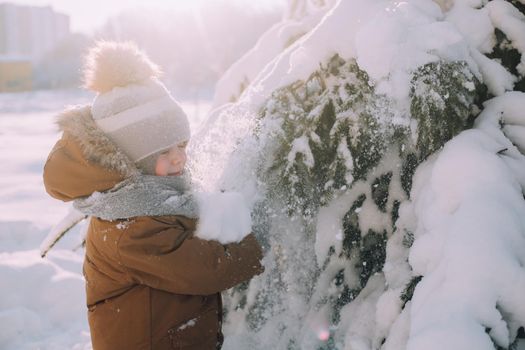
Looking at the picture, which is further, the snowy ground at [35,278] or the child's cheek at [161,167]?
the snowy ground at [35,278]

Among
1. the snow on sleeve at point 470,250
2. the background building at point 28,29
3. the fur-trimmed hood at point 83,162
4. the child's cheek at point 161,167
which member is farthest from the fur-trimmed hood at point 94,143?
the background building at point 28,29

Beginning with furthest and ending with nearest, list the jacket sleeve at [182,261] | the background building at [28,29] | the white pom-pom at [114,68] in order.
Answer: the background building at [28,29] → the white pom-pom at [114,68] → the jacket sleeve at [182,261]

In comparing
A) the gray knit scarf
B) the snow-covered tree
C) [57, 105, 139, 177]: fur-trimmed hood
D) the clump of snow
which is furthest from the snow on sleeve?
[57, 105, 139, 177]: fur-trimmed hood

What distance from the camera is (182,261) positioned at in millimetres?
1962

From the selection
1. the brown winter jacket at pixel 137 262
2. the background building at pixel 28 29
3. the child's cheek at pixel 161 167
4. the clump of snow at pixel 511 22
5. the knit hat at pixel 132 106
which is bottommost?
the background building at pixel 28 29

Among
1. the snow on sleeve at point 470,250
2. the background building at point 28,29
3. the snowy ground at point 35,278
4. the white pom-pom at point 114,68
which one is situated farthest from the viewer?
the background building at point 28,29

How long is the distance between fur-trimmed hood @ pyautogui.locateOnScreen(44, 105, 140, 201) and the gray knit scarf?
4 cm

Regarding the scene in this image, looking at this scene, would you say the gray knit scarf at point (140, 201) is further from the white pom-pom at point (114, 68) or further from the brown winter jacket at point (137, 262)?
the white pom-pom at point (114, 68)

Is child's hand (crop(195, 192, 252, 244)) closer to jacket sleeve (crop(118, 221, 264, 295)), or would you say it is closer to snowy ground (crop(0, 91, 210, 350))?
jacket sleeve (crop(118, 221, 264, 295))

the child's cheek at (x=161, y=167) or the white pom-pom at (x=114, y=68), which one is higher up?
the white pom-pom at (x=114, y=68)

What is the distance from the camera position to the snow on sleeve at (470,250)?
1.36m

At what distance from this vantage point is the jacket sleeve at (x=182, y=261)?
195 cm

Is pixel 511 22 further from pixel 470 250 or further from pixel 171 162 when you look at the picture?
pixel 171 162

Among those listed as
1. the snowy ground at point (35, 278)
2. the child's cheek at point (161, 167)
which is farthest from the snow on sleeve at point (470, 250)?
the snowy ground at point (35, 278)
